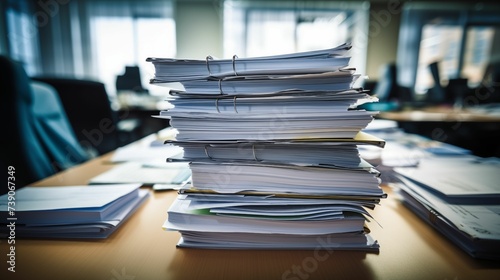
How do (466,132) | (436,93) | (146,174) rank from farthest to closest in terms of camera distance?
(436,93)
(466,132)
(146,174)

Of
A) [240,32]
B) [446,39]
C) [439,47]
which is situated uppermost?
[240,32]

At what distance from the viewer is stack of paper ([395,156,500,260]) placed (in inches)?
13.9

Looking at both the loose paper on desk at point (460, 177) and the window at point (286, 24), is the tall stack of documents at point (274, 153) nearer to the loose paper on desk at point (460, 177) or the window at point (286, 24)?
the loose paper on desk at point (460, 177)

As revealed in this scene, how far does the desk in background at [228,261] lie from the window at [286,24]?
493 cm

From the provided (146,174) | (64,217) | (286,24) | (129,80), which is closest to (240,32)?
(286,24)

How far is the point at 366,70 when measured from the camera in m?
5.27

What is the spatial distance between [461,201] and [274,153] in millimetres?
348

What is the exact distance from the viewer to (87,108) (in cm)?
195

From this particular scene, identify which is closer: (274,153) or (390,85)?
(274,153)

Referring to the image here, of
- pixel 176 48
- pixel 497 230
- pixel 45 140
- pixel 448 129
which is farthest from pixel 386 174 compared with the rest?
pixel 176 48

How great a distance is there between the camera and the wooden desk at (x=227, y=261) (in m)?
0.33

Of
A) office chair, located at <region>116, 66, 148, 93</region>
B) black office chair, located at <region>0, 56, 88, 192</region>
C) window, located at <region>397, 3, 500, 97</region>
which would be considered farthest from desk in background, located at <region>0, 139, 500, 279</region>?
window, located at <region>397, 3, 500, 97</region>

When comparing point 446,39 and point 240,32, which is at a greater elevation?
point 240,32

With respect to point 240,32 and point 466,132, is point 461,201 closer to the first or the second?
point 466,132
